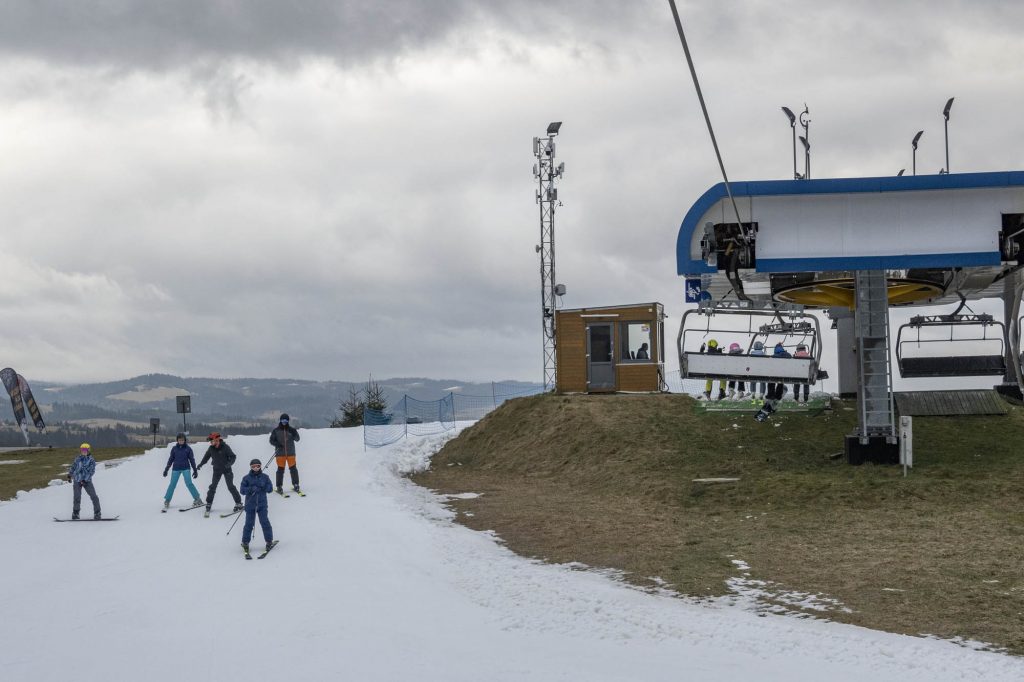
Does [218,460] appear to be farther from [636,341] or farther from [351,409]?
[351,409]

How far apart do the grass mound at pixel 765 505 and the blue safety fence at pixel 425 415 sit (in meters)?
5.74

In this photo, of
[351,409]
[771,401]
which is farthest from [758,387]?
[351,409]

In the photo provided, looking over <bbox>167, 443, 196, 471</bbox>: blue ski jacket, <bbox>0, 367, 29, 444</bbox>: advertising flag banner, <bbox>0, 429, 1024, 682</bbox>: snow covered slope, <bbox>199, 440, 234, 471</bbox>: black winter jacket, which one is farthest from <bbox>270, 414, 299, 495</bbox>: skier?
<bbox>0, 367, 29, 444</bbox>: advertising flag banner

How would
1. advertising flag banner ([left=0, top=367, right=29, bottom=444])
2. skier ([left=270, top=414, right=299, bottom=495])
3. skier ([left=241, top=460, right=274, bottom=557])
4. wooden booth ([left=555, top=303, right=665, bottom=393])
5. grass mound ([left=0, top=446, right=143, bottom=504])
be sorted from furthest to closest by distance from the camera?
advertising flag banner ([left=0, top=367, right=29, bottom=444])
wooden booth ([left=555, top=303, right=665, bottom=393])
grass mound ([left=0, top=446, right=143, bottom=504])
skier ([left=270, top=414, right=299, bottom=495])
skier ([left=241, top=460, right=274, bottom=557])

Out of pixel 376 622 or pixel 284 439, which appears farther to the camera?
pixel 284 439

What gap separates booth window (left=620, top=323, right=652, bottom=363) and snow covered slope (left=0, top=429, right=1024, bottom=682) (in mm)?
15206

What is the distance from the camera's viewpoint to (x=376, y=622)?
1023 centimetres

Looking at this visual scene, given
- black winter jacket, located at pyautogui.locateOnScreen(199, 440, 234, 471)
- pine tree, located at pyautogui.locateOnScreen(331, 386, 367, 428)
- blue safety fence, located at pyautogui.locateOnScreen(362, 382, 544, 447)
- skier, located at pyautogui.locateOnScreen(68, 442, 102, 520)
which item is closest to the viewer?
skier, located at pyautogui.locateOnScreen(68, 442, 102, 520)

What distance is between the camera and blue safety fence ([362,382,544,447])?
3641cm

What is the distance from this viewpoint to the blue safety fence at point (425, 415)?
36406 mm

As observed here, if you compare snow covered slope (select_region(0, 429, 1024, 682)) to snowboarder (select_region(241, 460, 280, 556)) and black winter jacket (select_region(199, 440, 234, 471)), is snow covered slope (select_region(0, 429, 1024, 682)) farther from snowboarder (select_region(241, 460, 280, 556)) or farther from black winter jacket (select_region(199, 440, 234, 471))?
black winter jacket (select_region(199, 440, 234, 471))

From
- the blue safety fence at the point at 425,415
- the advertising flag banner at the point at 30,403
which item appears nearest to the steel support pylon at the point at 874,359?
the blue safety fence at the point at 425,415

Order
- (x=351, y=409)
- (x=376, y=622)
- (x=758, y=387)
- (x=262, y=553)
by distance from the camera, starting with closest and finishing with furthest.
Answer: (x=376, y=622)
(x=262, y=553)
(x=758, y=387)
(x=351, y=409)

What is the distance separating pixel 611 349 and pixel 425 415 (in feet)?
40.4
